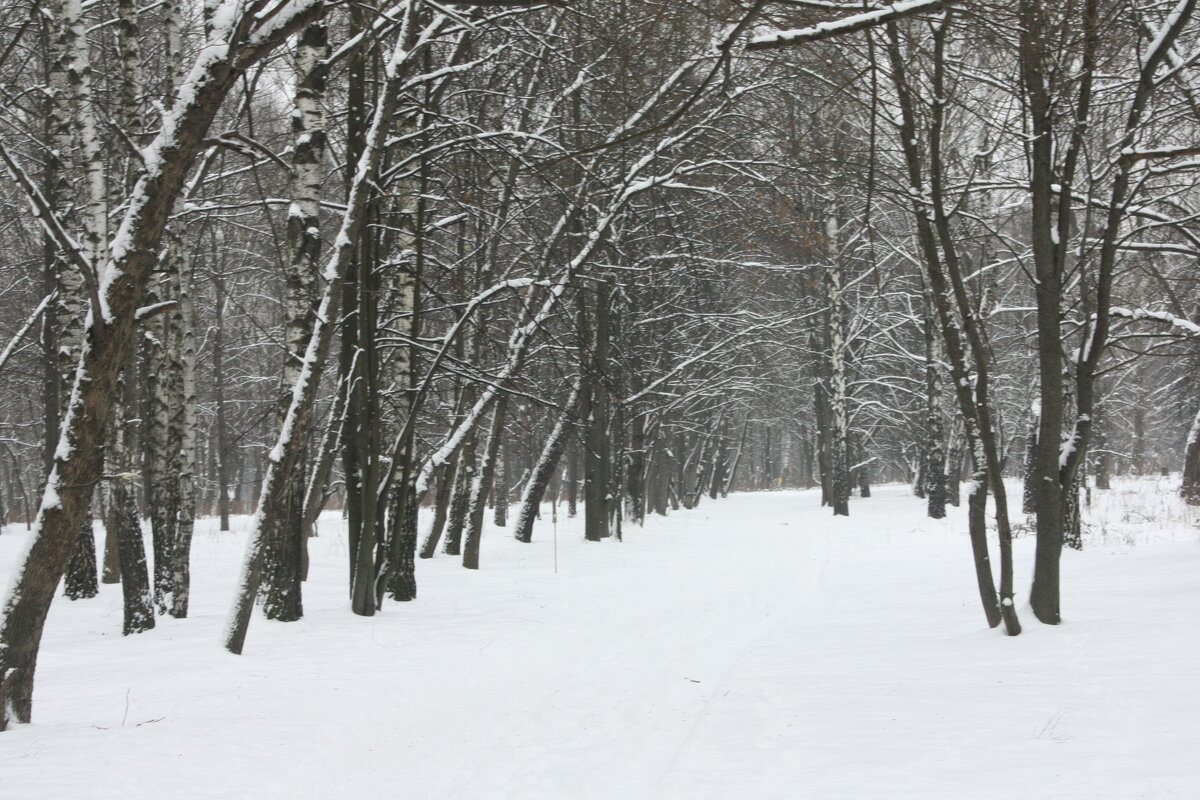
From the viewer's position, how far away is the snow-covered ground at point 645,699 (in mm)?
4609

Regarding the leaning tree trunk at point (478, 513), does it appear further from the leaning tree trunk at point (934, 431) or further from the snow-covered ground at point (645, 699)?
the leaning tree trunk at point (934, 431)

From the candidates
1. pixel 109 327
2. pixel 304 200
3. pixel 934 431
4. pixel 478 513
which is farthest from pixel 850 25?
pixel 934 431

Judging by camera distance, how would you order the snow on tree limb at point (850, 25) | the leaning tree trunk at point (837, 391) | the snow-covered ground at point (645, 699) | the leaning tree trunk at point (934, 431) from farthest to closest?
the leaning tree trunk at point (837, 391)
the leaning tree trunk at point (934, 431)
the snow-covered ground at point (645, 699)
the snow on tree limb at point (850, 25)

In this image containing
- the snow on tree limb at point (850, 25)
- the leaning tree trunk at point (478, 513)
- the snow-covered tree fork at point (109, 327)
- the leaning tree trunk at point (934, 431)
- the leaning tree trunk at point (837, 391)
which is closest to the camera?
the snow on tree limb at point (850, 25)

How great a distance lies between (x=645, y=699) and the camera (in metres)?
6.55

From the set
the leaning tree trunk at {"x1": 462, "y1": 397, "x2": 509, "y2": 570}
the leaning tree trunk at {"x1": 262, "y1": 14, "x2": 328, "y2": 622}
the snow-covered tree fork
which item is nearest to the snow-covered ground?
the snow-covered tree fork

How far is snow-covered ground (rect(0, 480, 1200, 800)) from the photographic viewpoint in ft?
15.1

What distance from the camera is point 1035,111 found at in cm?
738

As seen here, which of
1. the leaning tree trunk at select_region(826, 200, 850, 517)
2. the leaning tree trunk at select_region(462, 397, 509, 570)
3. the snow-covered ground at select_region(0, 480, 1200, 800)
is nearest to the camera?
the snow-covered ground at select_region(0, 480, 1200, 800)

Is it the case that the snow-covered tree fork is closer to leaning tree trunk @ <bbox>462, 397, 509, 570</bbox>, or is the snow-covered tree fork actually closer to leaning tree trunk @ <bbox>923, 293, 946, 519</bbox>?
leaning tree trunk @ <bbox>462, 397, 509, 570</bbox>

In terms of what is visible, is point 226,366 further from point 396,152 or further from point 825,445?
point 396,152

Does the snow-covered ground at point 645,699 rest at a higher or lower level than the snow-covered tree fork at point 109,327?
lower

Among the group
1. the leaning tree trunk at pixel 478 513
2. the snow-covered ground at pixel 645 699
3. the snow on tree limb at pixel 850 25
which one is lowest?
the snow-covered ground at pixel 645 699

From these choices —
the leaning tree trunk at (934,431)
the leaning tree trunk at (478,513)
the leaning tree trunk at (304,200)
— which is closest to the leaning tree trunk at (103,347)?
the leaning tree trunk at (304,200)
